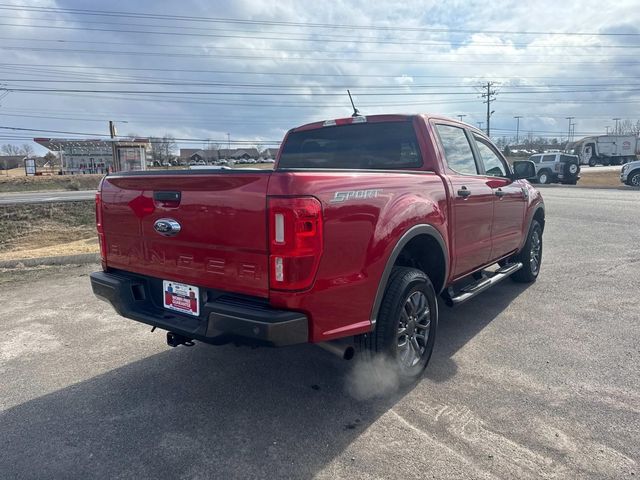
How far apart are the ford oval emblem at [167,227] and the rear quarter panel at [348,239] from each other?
0.79 m

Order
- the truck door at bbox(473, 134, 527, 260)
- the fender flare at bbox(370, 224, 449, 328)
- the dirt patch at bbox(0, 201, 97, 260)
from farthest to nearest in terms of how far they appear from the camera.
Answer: the dirt patch at bbox(0, 201, 97, 260)
the truck door at bbox(473, 134, 527, 260)
the fender flare at bbox(370, 224, 449, 328)

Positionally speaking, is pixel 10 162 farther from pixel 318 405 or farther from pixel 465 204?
pixel 318 405

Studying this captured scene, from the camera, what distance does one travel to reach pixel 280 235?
8.07ft

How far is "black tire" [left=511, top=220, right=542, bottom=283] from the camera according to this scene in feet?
19.8

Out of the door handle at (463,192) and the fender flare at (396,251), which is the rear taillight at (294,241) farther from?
the door handle at (463,192)

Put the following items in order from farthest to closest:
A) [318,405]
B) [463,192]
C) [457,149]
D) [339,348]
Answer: [457,149] < [463,192] < [318,405] < [339,348]

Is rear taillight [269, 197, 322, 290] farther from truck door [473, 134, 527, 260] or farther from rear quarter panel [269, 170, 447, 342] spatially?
truck door [473, 134, 527, 260]

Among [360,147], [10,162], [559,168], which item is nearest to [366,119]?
[360,147]

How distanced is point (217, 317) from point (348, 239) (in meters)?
0.87

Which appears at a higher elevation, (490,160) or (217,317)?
(490,160)

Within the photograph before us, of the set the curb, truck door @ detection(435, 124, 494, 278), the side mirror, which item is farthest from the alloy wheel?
the curb

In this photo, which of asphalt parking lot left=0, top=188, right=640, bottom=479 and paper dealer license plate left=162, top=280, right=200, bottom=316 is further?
paper dealer license plate left=162, top=280, right=200, bottom=316

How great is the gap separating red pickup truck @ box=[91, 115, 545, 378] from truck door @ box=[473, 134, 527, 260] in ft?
1.59

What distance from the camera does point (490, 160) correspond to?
5.18 meters
